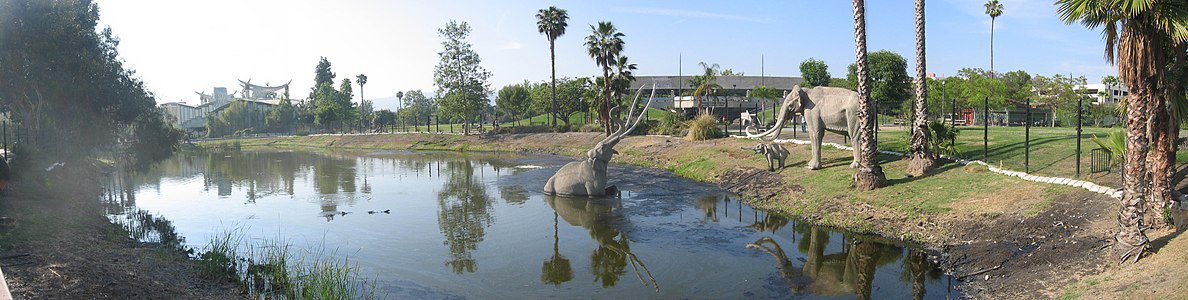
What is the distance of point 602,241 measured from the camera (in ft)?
44.1

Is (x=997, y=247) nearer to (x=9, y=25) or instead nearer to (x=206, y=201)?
(x=206, y=201)

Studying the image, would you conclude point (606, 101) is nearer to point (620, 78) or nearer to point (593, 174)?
point (620, 78)

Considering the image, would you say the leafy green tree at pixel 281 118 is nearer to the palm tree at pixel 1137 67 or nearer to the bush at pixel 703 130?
the bush at pixel 703 130

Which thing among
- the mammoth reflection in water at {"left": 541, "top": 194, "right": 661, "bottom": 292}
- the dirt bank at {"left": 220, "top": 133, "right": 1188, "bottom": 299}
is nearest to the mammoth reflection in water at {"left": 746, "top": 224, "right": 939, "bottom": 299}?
the dirt bank at {"left": 220, "top": 133, "right": 1188, "bottom": 299}

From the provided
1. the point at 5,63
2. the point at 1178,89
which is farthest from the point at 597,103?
the point at 1178,89

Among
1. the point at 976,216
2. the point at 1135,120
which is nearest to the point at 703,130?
the point at 976,216

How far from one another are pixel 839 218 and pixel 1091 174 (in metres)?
4.50

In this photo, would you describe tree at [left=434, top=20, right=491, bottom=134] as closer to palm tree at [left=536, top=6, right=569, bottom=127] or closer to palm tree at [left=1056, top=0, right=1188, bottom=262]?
palm tree at [left=536, top=6, right=569, bottom=127]

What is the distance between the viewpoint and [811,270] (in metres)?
11.1

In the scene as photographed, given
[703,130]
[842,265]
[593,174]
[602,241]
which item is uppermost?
[703,130]

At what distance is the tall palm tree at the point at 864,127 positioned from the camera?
15.3 meters

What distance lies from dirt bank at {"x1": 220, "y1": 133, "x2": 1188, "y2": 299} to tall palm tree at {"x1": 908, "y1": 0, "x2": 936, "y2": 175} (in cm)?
37

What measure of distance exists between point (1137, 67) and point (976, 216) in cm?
410

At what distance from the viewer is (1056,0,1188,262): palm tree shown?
27.3 ft
